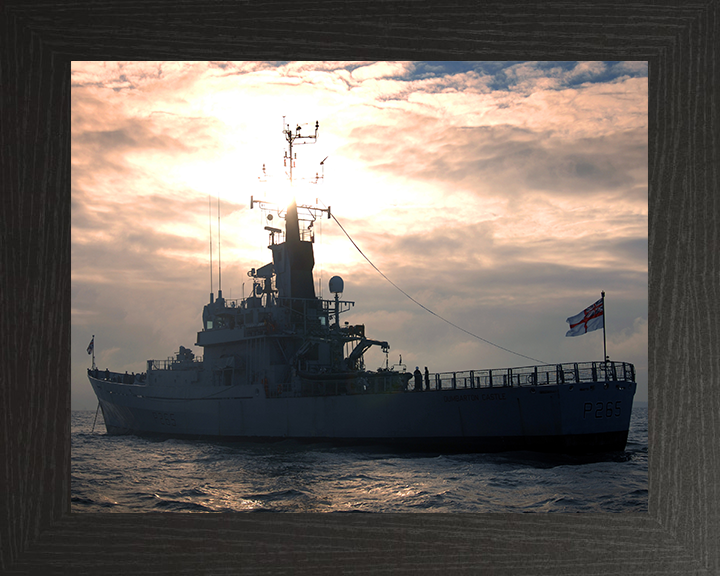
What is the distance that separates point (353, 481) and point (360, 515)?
744 cm

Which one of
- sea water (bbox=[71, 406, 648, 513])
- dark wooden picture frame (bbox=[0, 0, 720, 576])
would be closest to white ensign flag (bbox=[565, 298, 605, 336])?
sea water (bbox=[71, 406, 648, 513])

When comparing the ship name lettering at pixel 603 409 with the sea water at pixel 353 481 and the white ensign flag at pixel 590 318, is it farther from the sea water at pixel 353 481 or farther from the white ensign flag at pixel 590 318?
the white ensign flag at pixel 590 318

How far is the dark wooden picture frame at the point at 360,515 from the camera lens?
8.47 feet

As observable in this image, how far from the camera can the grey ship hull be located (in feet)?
50.4

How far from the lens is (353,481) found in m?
9.74

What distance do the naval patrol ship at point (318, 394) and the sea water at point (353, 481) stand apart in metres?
0.78

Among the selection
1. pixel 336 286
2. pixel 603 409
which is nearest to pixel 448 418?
pixel 603 409

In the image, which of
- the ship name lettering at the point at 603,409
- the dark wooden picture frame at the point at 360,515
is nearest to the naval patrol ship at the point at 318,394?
the ship name lettering at the point at 603,409

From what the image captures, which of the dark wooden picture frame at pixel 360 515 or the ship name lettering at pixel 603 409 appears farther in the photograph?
the ship name lettering at pixel 603 409

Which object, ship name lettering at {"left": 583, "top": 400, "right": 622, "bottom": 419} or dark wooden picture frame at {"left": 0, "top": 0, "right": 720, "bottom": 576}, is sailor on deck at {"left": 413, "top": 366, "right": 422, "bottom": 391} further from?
dark wooden picture frame at {"left": 0, "top": 0, "right": 720, "bottom": 576}

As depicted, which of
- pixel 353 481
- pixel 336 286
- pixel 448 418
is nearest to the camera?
pixel 353 481

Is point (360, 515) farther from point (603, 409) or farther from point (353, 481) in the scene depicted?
point (603, 409)

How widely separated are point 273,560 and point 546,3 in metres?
2.88

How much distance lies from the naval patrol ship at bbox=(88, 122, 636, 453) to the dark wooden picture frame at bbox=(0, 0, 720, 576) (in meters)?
9.32
